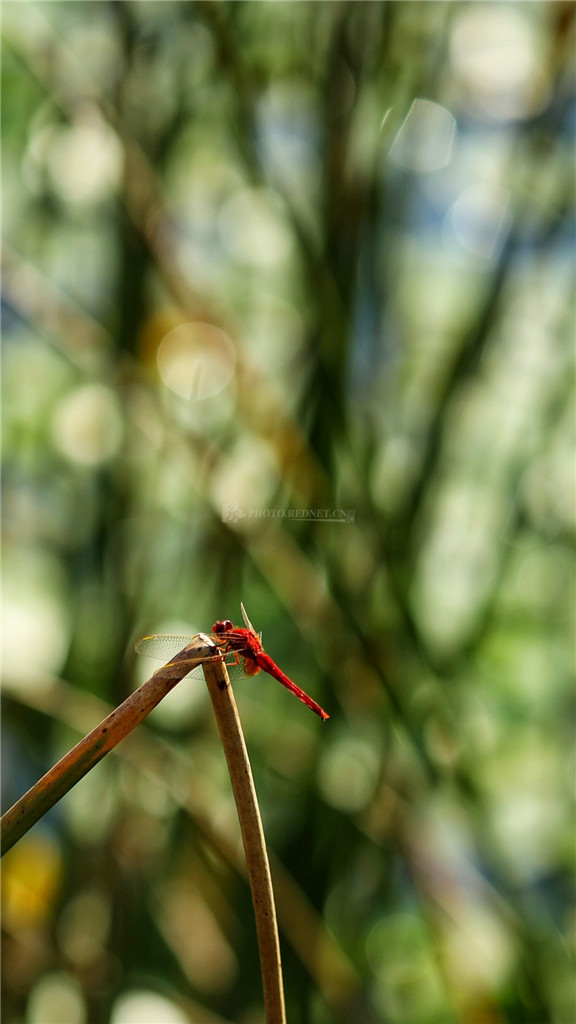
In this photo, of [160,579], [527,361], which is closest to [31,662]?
[160,579]

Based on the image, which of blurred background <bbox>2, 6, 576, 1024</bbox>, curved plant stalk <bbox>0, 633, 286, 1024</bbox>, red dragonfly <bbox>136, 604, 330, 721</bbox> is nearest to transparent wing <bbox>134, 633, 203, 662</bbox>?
red dragonfly <bbox>136, 604, 330, 721</bbox>

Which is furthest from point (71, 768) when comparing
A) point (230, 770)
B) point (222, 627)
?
point (222, 627)

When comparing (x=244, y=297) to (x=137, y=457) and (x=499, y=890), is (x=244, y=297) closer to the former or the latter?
(x=137, y=457)

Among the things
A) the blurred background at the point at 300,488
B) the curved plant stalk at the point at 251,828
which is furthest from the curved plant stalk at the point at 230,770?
the blurred background at the point at 300,488

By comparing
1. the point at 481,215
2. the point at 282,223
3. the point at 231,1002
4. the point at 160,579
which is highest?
the point at 481,215

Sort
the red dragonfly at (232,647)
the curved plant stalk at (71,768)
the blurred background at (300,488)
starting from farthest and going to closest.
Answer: the blurred background at (300,488) → the red dragonfly at (232,647) → the curved plant stalk at (71,768)

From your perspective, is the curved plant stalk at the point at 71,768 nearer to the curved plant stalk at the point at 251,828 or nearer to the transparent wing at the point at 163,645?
the curved plant stalk at the point at 251,828
